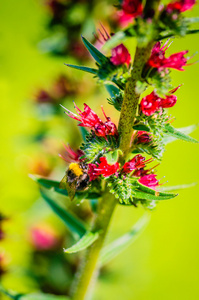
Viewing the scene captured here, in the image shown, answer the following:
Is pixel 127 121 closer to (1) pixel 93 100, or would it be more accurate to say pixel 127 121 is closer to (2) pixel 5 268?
(2) pixel 5 268

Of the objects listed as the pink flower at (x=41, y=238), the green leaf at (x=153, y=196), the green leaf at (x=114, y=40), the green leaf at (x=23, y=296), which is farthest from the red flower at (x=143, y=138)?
the pink flower at (x=41, y=238)

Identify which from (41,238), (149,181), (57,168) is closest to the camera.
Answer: (149,181)

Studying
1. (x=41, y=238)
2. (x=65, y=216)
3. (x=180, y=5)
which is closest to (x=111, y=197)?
(x=65, y=216)

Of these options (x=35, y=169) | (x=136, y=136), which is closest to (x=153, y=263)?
(x=35, y=169)

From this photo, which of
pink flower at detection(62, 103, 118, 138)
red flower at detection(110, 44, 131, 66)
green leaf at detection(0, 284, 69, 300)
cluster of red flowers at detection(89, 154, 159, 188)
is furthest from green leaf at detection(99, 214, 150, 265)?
red flower at detection(110, 44, 131, 66)

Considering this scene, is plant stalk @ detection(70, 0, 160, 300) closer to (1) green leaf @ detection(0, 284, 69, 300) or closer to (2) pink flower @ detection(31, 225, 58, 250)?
(1) green leaf @ detection(0, 284, 69, 300)

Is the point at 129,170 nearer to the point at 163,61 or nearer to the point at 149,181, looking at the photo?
the point at 149,181
